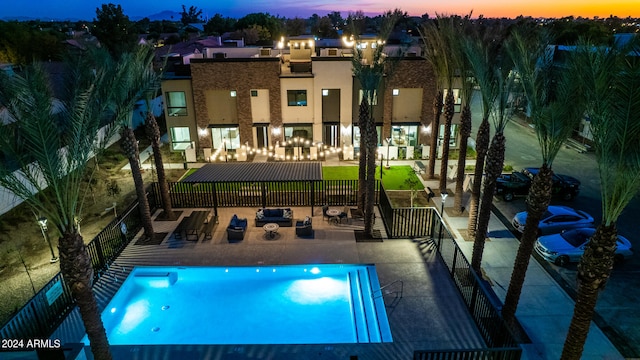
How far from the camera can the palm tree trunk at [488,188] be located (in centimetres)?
1400

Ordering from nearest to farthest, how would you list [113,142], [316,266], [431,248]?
[316,266], [431,248], [113,142]

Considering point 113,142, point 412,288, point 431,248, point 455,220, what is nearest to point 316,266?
point 412,288

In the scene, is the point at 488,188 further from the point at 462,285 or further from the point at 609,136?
the point at 609,136

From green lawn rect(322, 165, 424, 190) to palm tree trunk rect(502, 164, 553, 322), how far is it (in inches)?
487

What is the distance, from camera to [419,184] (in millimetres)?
24516

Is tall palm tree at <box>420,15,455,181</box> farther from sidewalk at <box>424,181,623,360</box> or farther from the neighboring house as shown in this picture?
the neighboring house

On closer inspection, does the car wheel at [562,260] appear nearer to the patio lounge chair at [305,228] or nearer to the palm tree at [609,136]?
the palm tree at [609,136]

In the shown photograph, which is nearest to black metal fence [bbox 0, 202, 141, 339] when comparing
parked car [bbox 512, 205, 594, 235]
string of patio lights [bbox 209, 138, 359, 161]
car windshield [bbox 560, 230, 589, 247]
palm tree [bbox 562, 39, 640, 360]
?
string of patio lights [bbox 209, 138, 359, 161]

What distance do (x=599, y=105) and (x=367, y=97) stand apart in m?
9.37

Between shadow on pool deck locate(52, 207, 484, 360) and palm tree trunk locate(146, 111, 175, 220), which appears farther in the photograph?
palm tree trunk locate(146, 111, 175, 220)

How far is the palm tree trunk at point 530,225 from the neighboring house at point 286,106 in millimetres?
18662

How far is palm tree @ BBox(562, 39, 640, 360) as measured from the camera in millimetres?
7743

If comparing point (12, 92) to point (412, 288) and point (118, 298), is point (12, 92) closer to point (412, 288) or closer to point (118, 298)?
point (118, 298)

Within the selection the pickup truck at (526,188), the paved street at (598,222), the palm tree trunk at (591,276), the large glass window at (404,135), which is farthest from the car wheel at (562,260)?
the large glass window at (404,135)
